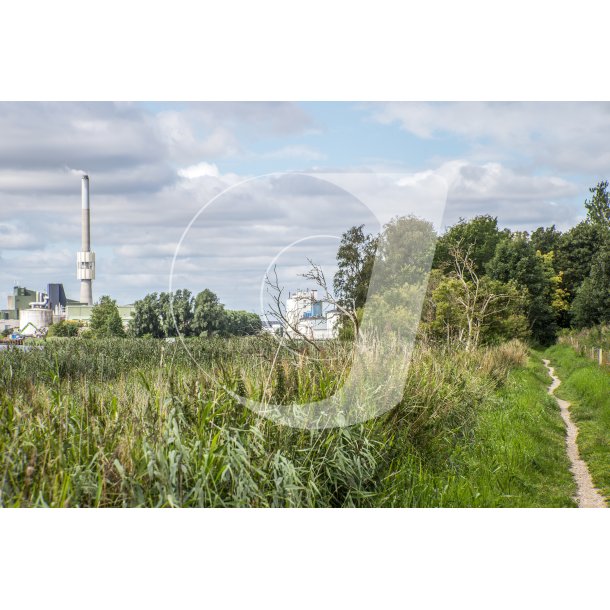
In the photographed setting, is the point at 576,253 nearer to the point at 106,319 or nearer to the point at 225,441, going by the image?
the point at 225,441

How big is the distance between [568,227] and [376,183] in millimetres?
2281

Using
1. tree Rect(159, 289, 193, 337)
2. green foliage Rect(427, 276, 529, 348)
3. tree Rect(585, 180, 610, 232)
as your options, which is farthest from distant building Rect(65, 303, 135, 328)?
green foliage Rect(427, 276, 529, 348)

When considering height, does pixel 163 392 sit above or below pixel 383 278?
below

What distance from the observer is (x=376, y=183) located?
5.63 meters

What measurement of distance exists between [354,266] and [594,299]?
3.57 m

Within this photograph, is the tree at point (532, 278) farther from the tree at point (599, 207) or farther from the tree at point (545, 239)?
the tree at point (599, 207)

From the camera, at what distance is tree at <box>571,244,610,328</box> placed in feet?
23.4

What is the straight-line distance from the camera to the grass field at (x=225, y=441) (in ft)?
13.0

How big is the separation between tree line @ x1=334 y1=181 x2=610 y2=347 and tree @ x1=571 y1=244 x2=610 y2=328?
0.01 m

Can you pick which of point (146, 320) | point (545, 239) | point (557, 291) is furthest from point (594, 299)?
point (146, 320)

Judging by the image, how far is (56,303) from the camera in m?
5.70

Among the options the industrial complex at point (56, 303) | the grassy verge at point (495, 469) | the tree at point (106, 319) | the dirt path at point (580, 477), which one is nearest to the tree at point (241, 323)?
the industrial complex at point (56, 303)
